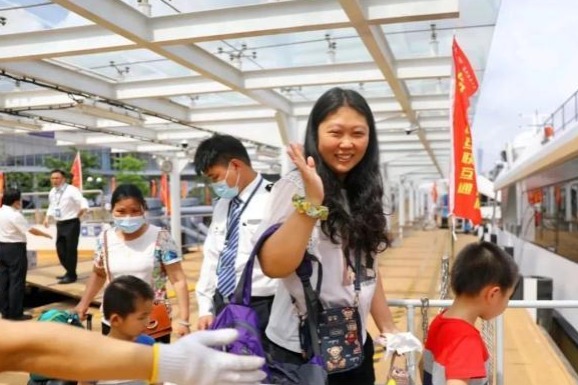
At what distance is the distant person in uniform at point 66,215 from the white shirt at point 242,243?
5722 millimetres

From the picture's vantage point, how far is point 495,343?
2893 mm

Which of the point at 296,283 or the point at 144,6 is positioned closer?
the point at 296,283

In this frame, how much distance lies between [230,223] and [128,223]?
0.96m

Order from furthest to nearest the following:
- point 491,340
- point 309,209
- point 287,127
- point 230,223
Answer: point 287,127 < point 491,340 < point 230,223 < point 309,209

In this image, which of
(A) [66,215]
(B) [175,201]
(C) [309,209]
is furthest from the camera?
(B) [175,201]

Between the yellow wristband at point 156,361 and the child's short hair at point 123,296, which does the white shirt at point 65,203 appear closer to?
the child's short hair at point 123,296

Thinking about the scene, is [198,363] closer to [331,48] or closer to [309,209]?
[309,209]

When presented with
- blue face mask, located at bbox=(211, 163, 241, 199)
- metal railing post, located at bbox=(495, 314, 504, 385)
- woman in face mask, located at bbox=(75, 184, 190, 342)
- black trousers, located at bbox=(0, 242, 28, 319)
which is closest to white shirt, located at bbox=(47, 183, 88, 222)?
black trousers, located at bbox=(0, 242, 28, 319)

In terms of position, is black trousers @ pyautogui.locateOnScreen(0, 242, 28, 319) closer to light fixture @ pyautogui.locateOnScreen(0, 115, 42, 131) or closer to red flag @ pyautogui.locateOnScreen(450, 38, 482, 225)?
red flag @ pyautogui.locateOnScreen(450, 38, 482, 225)

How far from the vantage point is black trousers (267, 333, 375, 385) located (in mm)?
1680

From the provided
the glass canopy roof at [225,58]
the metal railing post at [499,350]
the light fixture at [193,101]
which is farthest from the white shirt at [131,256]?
the light fixture at [193,101]

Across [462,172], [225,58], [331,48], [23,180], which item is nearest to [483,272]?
[462,172]

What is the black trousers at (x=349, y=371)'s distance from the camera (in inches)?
66.1

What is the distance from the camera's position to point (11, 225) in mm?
6523
